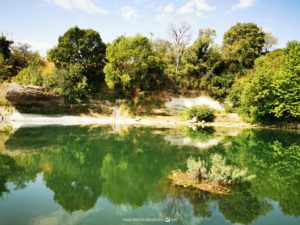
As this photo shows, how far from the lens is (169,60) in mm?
49062

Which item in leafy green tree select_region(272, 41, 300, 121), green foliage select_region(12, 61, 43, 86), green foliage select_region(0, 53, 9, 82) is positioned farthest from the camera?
green foliage select_region(0, 53, 9, 82)

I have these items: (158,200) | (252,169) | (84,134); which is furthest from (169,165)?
(84,134)

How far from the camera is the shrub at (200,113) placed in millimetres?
40062

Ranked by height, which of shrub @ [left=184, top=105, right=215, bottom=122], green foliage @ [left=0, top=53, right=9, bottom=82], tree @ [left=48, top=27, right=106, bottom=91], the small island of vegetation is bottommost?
the small island of vegetation

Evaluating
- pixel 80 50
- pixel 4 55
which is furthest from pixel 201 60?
pixel 4 55

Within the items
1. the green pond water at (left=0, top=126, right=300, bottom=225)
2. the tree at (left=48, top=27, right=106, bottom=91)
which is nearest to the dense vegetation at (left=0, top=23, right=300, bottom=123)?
the tree at (left=48, top=27, right=106, bottom=91)

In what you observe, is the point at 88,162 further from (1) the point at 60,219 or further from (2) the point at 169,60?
(2) the point at 169,60

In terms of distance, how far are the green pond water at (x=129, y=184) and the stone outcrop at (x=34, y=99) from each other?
12.9m

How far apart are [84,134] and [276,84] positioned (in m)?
24.7

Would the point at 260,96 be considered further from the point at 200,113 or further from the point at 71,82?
the point at 71,82

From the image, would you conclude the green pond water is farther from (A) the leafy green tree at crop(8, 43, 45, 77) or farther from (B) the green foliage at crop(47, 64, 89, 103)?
(A) the leafy green tree at crop(8, 43, 45, 77)

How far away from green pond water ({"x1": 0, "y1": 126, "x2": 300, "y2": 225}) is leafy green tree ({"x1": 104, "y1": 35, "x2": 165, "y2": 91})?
19189 mm

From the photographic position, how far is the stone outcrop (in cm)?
3572

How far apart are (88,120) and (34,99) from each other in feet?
23.2
